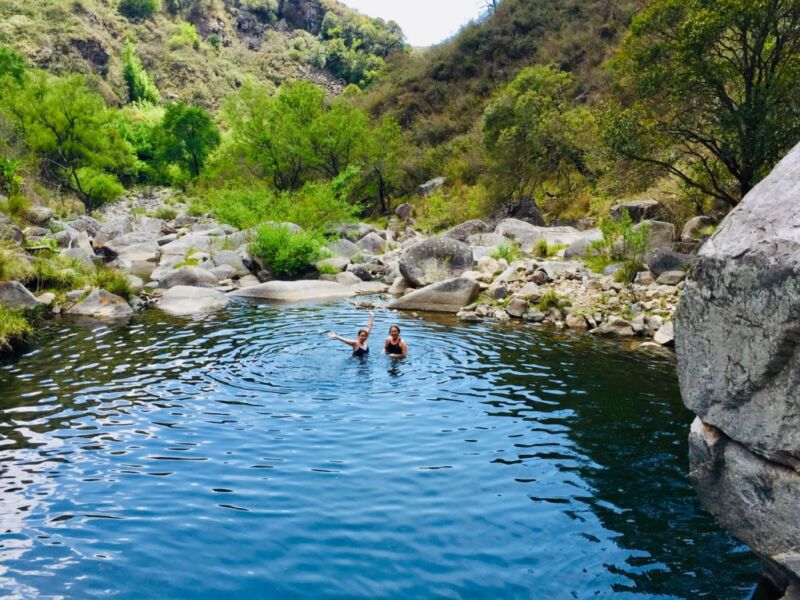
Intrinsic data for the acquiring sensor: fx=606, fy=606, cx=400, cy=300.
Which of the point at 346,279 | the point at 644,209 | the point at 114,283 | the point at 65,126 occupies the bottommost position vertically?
the point at 114,283

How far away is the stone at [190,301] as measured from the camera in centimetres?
2086

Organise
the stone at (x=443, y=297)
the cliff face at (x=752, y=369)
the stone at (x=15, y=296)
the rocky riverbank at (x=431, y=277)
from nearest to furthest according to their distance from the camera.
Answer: the cliff face at (x=752, y=369), the stone at (x=15, y=296), the rocky riverbank at (x=431, y=277), the stone at (x=443, y=297)

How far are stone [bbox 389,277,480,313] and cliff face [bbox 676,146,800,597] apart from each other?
1527 centimetres

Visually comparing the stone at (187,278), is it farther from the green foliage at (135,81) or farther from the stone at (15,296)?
the green foliage at (135,81)

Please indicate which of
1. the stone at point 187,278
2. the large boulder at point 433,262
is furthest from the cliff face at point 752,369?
the stone at point 187,278

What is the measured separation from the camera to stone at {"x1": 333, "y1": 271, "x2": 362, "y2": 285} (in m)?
25.9

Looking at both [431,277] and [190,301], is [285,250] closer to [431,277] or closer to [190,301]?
[190,301]

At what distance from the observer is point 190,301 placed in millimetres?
21422

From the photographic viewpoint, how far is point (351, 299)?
75.5 ft

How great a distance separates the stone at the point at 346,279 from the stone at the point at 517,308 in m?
8.21

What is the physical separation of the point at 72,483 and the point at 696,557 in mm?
7835

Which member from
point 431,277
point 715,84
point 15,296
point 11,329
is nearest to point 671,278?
point 715,84

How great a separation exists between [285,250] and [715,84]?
56.4ft

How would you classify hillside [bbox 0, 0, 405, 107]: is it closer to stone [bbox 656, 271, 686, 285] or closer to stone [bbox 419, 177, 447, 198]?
stone [bbox 419, 177, 447, 198]
